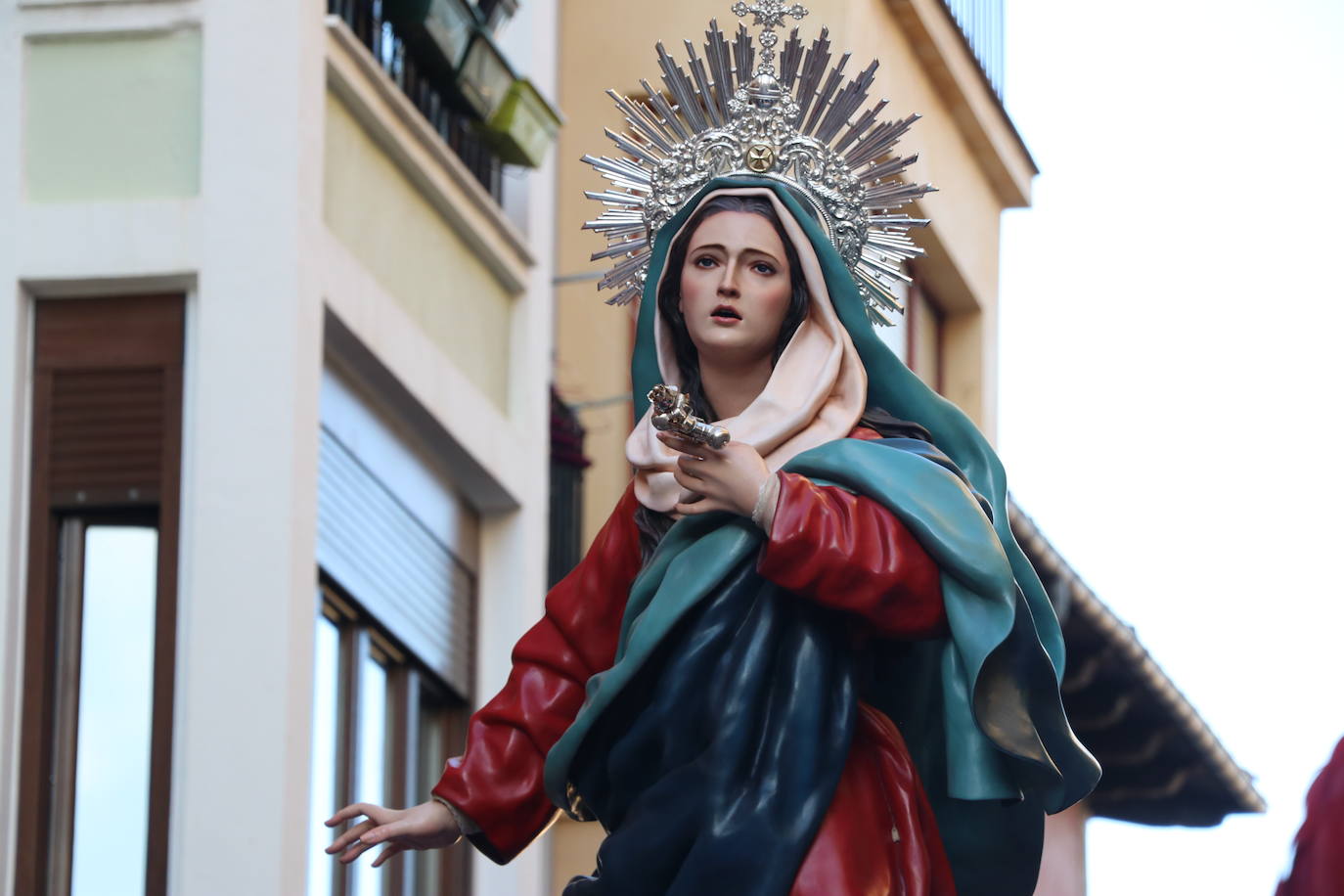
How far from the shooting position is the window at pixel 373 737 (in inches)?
602

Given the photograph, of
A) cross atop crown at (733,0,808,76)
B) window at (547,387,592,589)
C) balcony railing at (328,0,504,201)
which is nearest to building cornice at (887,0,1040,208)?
balcony railing at (328,0,504,201)

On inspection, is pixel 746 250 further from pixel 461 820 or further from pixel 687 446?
pixel 461 820

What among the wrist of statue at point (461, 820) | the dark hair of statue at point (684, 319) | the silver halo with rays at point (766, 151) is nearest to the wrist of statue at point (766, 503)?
the dark hair of statue at point (684, 319)

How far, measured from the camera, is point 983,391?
20.9 metres

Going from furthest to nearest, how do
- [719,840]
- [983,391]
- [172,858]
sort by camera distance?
[983,391] → [172,858] → [719,840]

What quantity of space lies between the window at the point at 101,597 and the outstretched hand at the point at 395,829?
656 cm

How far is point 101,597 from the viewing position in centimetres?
1442

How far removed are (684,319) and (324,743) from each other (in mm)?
7757

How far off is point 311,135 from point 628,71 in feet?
9.89

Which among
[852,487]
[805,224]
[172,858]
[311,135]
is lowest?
[172,858]

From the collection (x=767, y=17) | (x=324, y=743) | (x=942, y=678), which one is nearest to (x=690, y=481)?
(x=942, y=678)

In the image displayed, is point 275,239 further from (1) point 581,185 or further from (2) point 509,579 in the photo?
(1) point 581,185

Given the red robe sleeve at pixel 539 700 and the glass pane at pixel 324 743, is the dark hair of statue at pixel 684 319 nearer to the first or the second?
the red robe sleeve at pixel 539 700

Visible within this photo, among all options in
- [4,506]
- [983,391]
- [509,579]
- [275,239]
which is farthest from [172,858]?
[983,391]
